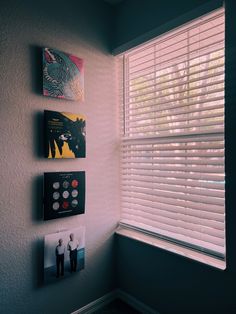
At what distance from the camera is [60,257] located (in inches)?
61.6

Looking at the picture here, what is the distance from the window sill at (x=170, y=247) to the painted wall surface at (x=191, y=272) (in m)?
0.03

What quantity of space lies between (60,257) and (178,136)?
3.75 feet

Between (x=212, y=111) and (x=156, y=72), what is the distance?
55 centimetres

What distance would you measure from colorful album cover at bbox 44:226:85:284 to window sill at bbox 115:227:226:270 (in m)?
0.39

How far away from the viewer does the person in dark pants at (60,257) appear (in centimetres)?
155

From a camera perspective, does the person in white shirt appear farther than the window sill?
Yes

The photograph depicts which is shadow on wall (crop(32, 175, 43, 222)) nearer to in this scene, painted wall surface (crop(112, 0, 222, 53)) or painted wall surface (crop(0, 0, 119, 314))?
painted wall surface (crop(0, 0, 119, 314))

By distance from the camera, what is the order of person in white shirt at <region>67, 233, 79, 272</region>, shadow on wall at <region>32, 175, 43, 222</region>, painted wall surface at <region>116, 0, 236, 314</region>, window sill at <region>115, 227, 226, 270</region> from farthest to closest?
1. person in white shirt at <region>67, 233, 79, 272</region>
2. shadow on wall at <region>32, 175, 43, 222</region>
3. window sill at <region>115, 227, 226, 270</region>
4. painted wall surface at <region>116, 0, 236, 314</region>

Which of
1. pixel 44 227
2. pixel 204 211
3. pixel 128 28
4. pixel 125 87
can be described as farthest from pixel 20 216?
pixel 128 28

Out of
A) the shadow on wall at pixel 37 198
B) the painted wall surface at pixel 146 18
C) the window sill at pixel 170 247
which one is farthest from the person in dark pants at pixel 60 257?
the painted wall surface at pixel 146 18

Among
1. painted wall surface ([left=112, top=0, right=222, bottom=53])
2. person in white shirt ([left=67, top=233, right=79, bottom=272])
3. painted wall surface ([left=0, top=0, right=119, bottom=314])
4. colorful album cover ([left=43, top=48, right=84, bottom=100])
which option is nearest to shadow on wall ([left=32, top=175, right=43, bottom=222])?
painted wall surface ([left=0, top=0, right=119, bottom=314])

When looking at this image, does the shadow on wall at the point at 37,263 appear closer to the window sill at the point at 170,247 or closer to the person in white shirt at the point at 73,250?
the person in white shirt at the point at 73,250

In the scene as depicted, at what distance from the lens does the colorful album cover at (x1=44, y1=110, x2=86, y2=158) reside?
1498 millimetres

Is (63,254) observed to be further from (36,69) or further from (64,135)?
(36,69)
